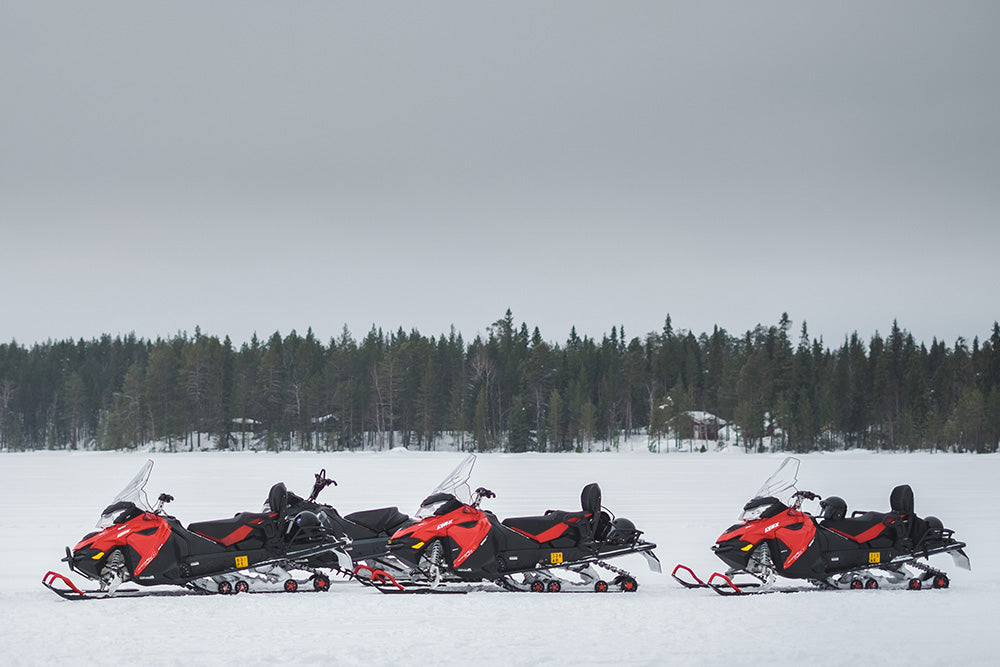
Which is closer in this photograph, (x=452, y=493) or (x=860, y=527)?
(x=860, y=527)

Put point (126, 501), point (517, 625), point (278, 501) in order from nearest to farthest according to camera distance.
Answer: point (517, 625) < point (126, 501) < point (278, 501)

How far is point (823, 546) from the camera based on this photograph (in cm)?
1105

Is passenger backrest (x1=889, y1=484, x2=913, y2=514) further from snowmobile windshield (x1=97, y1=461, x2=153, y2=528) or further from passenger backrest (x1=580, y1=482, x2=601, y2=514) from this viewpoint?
snowmobile windshield (x1=97, y1=461, x2=153, y2=528)

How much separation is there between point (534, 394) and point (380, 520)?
89179mm

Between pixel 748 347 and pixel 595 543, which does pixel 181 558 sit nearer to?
pixel 595 543

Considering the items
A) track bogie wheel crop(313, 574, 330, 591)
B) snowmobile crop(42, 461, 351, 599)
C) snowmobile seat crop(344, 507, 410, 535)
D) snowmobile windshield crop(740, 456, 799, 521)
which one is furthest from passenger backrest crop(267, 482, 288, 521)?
snowmobile windshield crop(740, 456, 799, 521)

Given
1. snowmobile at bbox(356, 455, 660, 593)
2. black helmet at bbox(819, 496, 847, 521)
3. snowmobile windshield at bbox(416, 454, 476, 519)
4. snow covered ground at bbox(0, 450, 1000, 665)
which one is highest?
snowmobile windshield at bbox(416, 454, 476, 519)

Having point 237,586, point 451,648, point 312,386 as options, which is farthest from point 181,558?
point 312,386

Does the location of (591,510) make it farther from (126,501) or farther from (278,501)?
(126,501)

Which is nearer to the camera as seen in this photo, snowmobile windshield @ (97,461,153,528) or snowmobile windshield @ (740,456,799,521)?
snowmobile windshield @ (97,461,153,528)

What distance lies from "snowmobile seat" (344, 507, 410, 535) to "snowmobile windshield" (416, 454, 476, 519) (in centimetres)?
105

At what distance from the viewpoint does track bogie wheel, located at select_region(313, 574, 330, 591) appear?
10.9 metres

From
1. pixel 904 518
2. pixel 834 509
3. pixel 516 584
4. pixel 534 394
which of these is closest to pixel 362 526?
pixel 516 584

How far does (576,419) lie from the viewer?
97375mm
